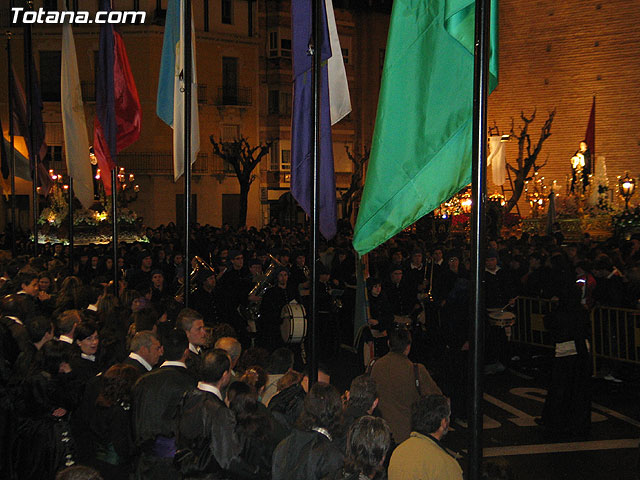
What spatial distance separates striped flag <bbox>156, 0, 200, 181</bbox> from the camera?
1067cm

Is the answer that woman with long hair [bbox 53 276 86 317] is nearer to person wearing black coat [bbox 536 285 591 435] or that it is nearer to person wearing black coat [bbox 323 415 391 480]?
person wearing black coat [bbox 536 285 591 435]

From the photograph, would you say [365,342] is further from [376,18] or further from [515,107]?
[376,18]

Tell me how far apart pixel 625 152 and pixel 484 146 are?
1223 inches

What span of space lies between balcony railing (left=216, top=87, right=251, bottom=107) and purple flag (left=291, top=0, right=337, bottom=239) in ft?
128

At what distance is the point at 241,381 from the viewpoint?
5523mm

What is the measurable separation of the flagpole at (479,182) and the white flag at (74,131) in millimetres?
10046

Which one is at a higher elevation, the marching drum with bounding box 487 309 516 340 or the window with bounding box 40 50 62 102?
the window with bounding box 40 50 62 102

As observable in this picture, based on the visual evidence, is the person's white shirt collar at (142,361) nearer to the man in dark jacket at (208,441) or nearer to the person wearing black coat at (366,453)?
the man in dark jacket at (208,441)

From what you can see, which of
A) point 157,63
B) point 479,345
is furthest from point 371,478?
point 157,63

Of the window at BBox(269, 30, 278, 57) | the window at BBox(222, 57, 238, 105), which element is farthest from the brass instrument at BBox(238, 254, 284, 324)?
the window at BBox(269, 30, 278, 57)

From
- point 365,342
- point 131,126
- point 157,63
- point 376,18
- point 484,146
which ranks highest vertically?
point 376,18

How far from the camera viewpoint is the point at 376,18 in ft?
164

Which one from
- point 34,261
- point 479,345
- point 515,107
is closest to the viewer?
point 479,345

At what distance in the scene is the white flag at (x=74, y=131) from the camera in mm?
13719
